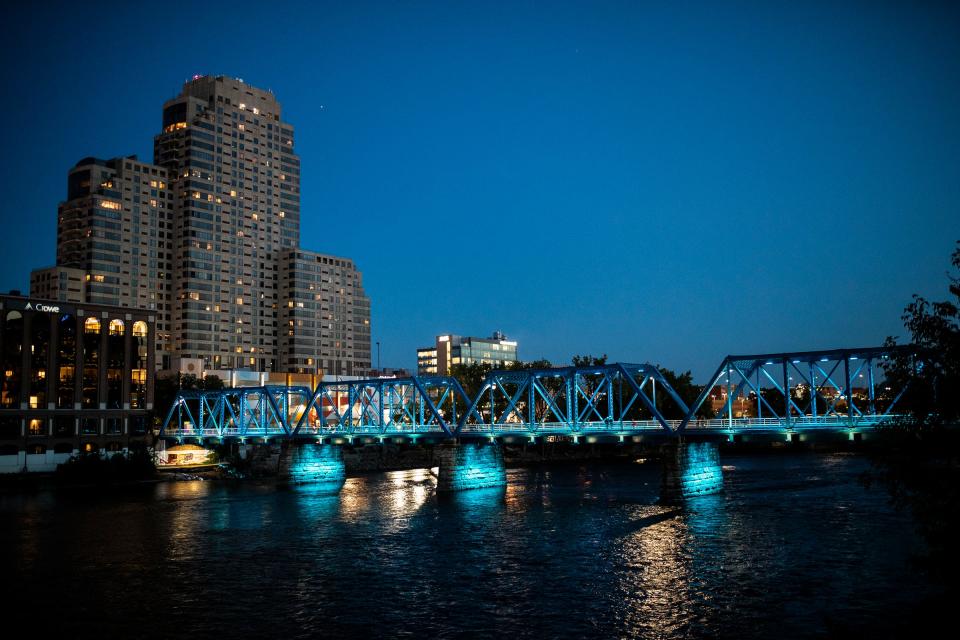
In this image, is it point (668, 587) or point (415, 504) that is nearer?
point (668, 587)

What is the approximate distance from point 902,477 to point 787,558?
26.5 metres

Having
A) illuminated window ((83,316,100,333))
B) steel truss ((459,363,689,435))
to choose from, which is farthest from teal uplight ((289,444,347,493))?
illuminated window ((83,316,100,333))

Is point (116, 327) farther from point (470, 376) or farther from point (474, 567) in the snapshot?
point (474, 567)

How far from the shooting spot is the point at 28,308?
10294 centimetres

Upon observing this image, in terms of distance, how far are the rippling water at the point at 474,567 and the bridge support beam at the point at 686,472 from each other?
1528 mm

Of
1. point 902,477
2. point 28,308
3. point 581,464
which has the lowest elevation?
point 581,464

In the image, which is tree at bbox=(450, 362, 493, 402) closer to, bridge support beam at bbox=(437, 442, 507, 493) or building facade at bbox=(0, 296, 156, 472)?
building facade at bbox=(0, 296, 156, 472)

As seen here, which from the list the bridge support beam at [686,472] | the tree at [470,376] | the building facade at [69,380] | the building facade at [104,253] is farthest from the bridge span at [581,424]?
the building facade at [104,253]

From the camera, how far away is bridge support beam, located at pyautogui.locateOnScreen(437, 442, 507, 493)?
3415 inches

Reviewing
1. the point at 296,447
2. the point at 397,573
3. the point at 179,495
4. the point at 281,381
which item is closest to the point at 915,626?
the point at 397,573

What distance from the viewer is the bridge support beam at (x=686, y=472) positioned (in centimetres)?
7031

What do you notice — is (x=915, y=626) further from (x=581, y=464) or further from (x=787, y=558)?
(x=581, y=464)

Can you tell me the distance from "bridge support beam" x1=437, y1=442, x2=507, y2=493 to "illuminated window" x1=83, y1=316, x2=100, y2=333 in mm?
52064

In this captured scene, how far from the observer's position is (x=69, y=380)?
4168 inches
